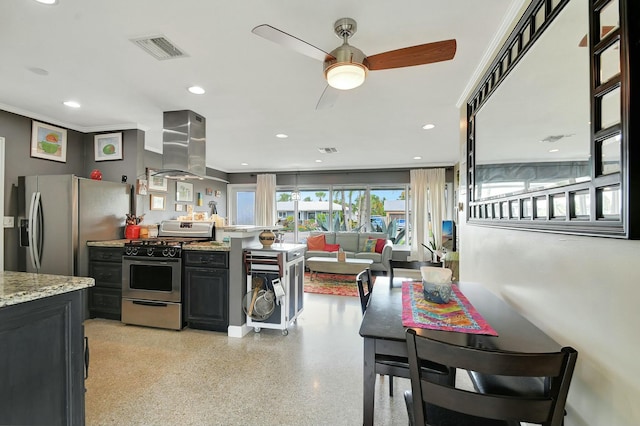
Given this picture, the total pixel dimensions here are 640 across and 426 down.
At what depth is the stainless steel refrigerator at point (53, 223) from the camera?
331 cm

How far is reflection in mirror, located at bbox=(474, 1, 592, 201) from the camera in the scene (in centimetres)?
103

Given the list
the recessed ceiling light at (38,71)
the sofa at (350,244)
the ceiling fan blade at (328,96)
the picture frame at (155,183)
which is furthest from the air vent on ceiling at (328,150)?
the recessed ceiling light at (38,71)

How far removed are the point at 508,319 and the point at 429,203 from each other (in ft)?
19.4

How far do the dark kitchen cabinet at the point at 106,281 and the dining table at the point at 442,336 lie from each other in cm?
333

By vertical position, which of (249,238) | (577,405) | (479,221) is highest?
(479,221)

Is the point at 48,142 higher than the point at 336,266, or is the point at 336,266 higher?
the point at 48,142

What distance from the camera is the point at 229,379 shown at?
2316mm

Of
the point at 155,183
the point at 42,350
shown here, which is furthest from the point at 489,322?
the point at 155,183

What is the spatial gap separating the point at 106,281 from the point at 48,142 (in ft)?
6.35

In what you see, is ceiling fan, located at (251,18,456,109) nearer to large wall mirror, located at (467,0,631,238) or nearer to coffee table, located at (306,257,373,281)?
large wall mirror, located at (467,0,631,238)

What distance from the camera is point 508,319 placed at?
1399 mm

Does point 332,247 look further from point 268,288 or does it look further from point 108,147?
→ point 108,147

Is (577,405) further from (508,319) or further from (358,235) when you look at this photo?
(358,235)

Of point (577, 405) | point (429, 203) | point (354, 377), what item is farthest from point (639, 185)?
point (429, 203)
